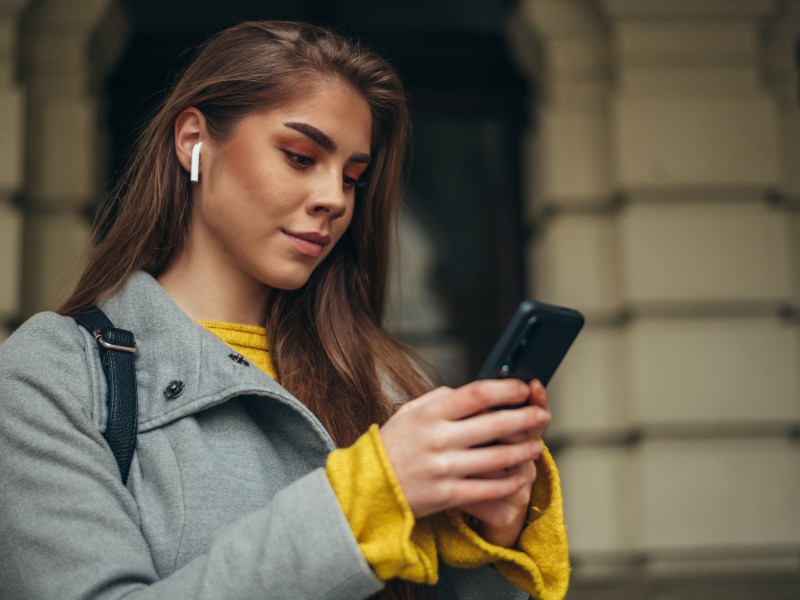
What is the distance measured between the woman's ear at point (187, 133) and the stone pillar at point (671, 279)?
8.55 ft

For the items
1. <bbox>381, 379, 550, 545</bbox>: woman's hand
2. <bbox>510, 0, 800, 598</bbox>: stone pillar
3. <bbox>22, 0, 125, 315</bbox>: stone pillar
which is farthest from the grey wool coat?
<bbox>510, 0, 800, 598</bbox>: stone pillar

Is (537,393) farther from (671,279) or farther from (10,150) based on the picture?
(10,150)

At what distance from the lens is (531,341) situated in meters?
1.29

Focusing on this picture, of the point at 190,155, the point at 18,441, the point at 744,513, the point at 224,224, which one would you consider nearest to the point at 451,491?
the point at 18,441

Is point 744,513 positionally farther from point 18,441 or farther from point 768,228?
point 18,441

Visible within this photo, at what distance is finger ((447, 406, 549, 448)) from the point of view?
122cm

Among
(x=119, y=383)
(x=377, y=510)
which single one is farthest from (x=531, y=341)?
(x=119, y=383)

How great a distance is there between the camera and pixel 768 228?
4141mm

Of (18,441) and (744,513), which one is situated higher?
(18,441)

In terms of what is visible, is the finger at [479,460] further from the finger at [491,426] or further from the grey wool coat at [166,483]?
the grey wool coat at [166,483]

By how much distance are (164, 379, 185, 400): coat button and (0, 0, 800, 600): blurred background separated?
7.76 ft

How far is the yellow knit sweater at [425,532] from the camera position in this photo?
1231mm

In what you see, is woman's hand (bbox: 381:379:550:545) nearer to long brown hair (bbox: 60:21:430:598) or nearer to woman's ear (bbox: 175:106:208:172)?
long brown hair (bbox: 60:21:430:598)

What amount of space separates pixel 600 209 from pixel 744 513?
4.55 ft
